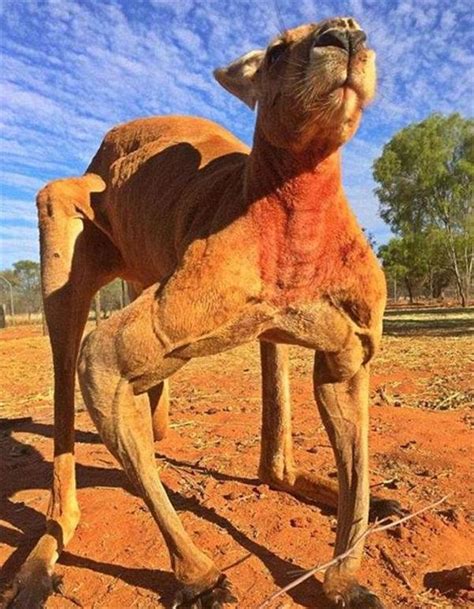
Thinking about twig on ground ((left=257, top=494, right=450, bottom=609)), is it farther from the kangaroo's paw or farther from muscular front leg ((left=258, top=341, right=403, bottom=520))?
muscular front leg ((left=258, top=341, right=403, bottom=520))

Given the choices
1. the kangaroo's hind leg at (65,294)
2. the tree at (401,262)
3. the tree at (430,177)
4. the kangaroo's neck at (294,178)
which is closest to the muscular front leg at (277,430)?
the kangaroo's hind leg at (65,294)

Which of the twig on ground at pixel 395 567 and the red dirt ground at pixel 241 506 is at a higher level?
the red dirt ground at pixel 241 506

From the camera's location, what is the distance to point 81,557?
135 inches

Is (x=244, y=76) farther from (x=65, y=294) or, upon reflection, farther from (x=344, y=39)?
(x=65, y=294)

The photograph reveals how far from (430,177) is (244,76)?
2931 cm

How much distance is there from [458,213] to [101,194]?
3045 cm

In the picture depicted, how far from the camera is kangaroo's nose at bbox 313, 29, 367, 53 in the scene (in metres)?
2.26

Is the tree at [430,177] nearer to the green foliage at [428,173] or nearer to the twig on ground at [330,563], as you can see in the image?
the green foliage at [428,173]

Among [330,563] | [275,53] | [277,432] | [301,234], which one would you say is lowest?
[330,563]

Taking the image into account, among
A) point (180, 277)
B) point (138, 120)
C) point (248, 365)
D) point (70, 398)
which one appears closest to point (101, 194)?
point (138, 120)

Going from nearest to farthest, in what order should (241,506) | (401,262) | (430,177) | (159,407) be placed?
(241,506) < (159,407) < (430,177) < (401,262)

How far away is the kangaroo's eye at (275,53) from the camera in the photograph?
2664 millimetres

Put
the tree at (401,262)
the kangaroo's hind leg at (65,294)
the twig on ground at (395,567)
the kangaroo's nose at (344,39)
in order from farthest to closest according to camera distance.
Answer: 1. the tree at (401,262)
2. the kangaroo's hind leg at (65,294)
3. the twig on ground at (395,567)
4. the kangaroo's nose at (344,39)

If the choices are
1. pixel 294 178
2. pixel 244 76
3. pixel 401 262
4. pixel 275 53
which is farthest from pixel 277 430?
pixel 401 262
